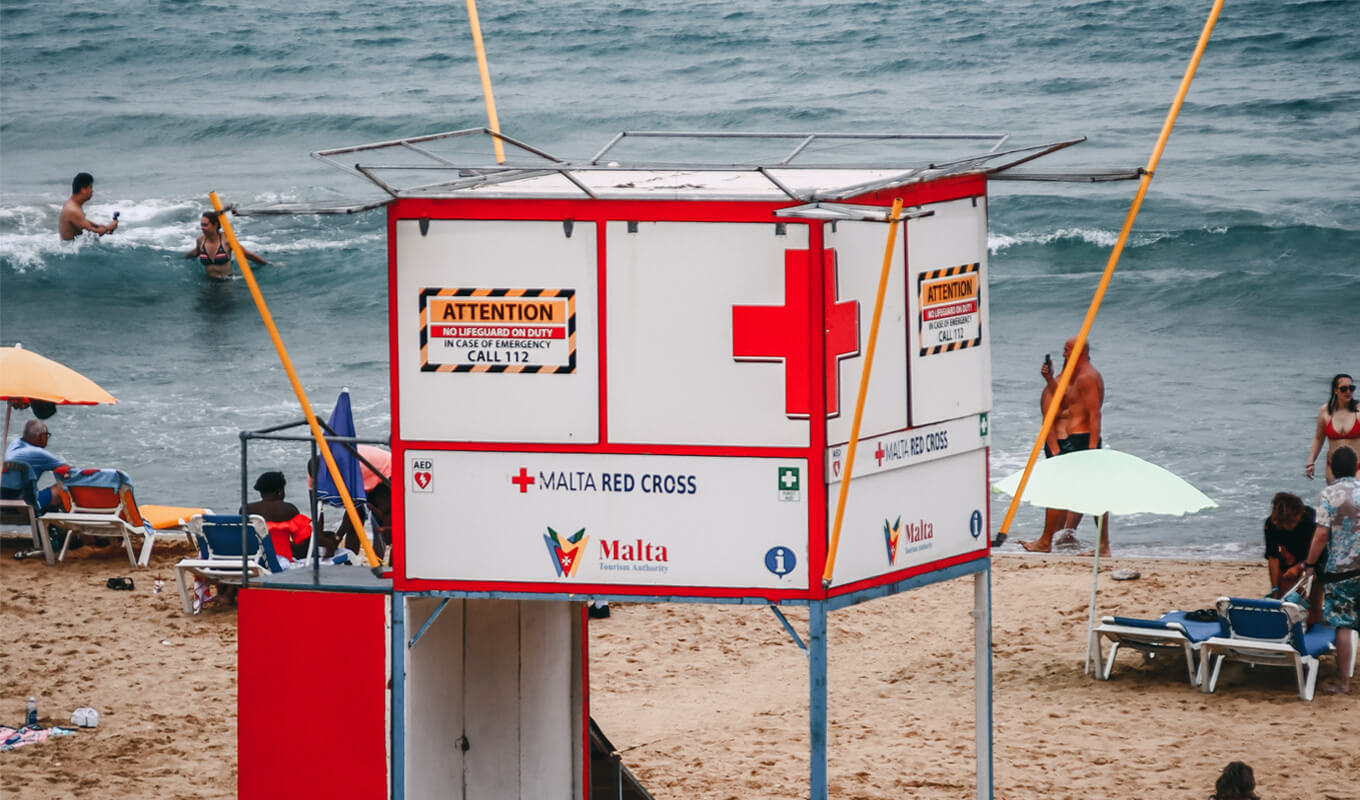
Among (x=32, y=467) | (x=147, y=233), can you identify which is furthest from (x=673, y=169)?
(x=147, y=233)

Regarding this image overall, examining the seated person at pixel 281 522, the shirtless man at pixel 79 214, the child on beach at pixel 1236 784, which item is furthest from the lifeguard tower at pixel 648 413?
the shirtless man at pixel 79 214

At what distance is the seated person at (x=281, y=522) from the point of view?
44.2 ft

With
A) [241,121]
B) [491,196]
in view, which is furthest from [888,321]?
[241,121]

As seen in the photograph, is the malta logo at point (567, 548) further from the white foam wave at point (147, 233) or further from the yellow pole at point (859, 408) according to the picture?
the white foam wave at point (147, 233)

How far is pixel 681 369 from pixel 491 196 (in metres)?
1.11

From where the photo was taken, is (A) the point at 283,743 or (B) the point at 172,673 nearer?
(A) the point at 283,743

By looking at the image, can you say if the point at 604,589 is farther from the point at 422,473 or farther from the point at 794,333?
the point at 794,333

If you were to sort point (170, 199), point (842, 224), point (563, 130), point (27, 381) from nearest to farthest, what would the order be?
point (842, 224) → point (27, 381) → point (170, 199) → point (563, 130)

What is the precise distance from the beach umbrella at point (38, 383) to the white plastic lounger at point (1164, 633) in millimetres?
7690

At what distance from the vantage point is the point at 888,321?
8250mm

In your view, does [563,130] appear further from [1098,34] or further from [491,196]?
[491,196]

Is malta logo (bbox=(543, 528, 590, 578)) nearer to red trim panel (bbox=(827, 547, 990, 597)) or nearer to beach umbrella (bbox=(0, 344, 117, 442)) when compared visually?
red trim panel (bbox=(827, 547, 990, 597))

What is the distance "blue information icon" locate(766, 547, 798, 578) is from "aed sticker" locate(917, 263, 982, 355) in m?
1.19

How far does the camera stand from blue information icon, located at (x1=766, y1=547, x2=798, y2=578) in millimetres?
8023
